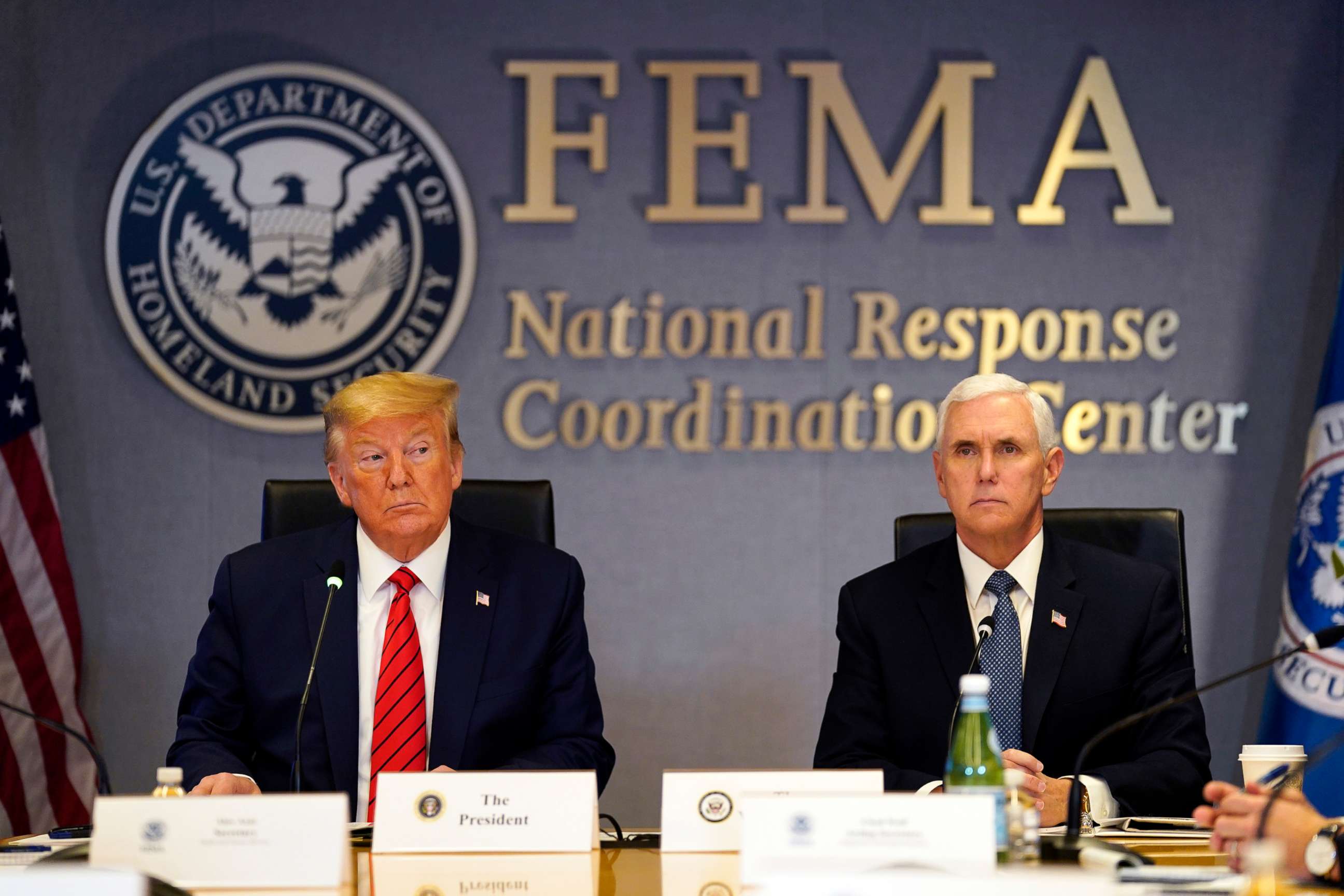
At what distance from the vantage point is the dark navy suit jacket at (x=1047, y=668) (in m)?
2.67

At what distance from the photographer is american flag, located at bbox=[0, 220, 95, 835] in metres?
3.75

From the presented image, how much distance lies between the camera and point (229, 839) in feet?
5.71

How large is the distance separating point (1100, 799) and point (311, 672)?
4.27 ft

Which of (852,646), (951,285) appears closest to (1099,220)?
(951,285)

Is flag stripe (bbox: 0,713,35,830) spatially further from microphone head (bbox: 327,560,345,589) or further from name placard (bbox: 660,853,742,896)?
name placard (bbox: 660,853,742,896)

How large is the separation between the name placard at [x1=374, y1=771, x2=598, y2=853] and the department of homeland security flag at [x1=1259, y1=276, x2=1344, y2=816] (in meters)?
2.46

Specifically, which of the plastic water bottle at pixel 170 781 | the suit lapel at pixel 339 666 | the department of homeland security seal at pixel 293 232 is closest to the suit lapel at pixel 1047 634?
the suit lapel at pixel 339 666

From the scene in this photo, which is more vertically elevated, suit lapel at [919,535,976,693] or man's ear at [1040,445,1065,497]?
man's ear at [1040,445,1065,497]

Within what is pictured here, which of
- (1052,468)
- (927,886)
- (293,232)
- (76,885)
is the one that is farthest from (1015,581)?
(293,232)

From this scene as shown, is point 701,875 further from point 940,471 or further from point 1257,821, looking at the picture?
point 940,471

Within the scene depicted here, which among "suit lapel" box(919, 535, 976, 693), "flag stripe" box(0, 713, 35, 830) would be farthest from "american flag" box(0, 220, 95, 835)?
"suit lapel" box(919, 535, 976, 693)

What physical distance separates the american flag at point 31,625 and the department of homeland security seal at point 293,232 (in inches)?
14.6

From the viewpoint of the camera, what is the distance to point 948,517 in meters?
3.06

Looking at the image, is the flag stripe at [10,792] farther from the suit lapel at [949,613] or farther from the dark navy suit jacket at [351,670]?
the suit lapel at [949,613]
